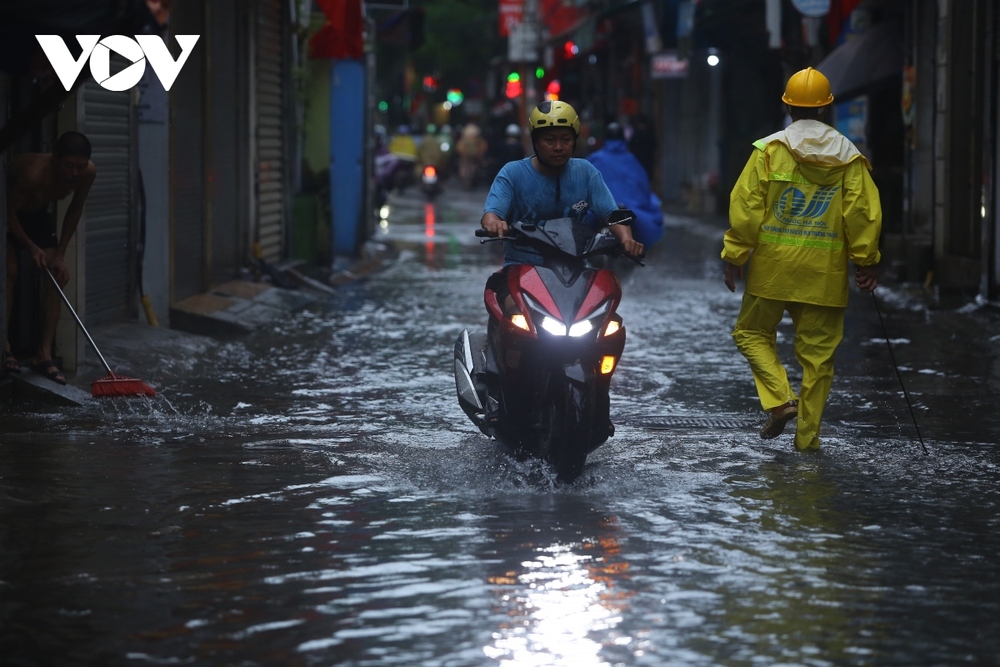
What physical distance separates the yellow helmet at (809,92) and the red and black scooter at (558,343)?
124 cm

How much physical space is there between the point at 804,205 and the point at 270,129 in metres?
10.3

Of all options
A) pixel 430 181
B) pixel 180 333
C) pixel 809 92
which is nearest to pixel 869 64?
Result: pixel 180 333

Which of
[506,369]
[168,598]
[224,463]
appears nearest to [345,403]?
[224,463]

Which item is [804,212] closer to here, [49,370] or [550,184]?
[550,184]

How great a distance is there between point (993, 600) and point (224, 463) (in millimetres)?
3611

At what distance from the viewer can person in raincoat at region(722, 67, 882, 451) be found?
7.70 m

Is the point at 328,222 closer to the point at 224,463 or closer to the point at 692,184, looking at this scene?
the point at 224,463

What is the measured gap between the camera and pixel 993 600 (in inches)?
203

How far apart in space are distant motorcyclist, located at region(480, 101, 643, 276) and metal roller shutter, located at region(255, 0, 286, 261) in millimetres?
9336

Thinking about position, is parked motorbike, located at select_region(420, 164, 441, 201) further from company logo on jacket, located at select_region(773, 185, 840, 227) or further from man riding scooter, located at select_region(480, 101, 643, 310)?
man riding scooter, located at select_region(480, 101, 643, 310)

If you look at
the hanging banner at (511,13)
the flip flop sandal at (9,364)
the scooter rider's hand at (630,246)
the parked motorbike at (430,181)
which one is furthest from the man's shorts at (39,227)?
the hanging banner at (511,13)

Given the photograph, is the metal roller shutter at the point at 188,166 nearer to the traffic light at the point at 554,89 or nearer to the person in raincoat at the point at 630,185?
the person in raincoat at the point at 630,185

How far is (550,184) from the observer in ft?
24.5

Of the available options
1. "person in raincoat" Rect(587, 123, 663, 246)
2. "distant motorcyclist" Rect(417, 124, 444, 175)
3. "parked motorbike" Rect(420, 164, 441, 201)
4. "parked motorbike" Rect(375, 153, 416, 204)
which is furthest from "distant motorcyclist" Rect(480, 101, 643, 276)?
"distant motorcyclist" Rect(417, 124, 444, 175)
